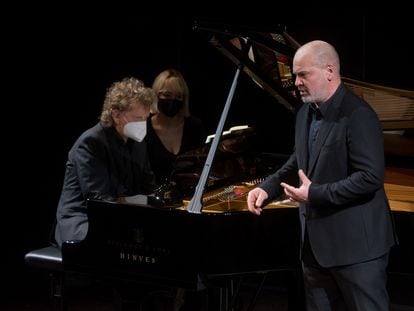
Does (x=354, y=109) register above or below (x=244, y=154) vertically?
above

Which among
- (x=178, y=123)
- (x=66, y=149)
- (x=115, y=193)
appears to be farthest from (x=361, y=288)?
(x=66, y=149)

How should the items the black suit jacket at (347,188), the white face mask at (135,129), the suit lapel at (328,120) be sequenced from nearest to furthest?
the black suit jacket at (347,188) → the suit lapel at (328,120) → the white face mask at (135,129)

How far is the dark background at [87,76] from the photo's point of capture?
557cm

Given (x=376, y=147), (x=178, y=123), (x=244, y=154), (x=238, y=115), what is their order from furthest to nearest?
(x=238, y=115) → (x=178, y=123) → (x=244, y=154) → (x=376, y=147)

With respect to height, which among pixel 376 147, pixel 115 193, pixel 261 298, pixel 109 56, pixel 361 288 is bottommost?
pixel 261 298

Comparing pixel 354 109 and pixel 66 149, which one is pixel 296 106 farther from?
pixel 66 149

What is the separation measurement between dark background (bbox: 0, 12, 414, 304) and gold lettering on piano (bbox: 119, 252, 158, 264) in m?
2.27

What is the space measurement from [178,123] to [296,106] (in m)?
1.17

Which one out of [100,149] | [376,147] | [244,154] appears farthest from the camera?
[244,154]

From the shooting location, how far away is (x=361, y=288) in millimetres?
2949

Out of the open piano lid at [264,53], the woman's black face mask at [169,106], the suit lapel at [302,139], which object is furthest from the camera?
the woman's black face mask at [169,106]

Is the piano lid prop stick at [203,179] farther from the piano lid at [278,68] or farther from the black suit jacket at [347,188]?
the black suit jacket at [347,188]

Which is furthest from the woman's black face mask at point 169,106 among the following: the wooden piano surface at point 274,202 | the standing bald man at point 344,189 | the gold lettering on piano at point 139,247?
the standing bald man at point 344,189

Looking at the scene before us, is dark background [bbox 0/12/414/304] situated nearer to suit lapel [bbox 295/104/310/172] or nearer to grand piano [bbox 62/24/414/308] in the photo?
grand piano [bbox 62/24/414/308]
